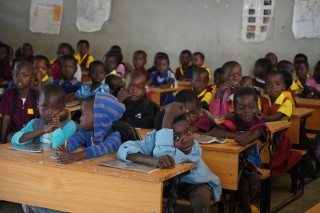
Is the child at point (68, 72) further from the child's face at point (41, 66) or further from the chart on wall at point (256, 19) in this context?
the chart on wall at point (256, 19)

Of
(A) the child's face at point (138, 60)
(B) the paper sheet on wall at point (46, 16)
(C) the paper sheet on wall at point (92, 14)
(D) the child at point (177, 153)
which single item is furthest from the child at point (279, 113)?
(B) the paper sheet on wall at point (46, 16)

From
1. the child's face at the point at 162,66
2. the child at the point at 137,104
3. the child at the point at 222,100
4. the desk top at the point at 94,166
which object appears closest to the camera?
the desk top at the point at 94,166

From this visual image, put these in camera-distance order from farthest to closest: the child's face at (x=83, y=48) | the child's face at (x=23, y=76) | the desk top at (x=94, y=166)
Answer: the child's face at (x=83, y=48)
the child's face at (x=23, y=76)
the desk top at (x=94, y=166)

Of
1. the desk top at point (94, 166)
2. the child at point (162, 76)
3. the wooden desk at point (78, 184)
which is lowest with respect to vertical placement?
the wooden desk at point (78, 184)

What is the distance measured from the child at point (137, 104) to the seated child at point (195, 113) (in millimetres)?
→ 297

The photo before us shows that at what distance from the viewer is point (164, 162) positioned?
293 centimetres

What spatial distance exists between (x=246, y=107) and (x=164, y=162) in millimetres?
1267

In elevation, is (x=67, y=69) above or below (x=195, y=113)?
above

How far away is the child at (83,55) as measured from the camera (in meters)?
9.70

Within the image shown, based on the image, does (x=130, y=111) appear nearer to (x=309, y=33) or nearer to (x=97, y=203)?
(x=97, y=203)

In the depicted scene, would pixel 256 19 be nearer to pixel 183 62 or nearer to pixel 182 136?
pixel 183 62

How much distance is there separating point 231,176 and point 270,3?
18.8 feet

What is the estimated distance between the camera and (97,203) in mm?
3049

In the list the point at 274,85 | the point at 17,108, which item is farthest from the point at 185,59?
the point at 17,108
